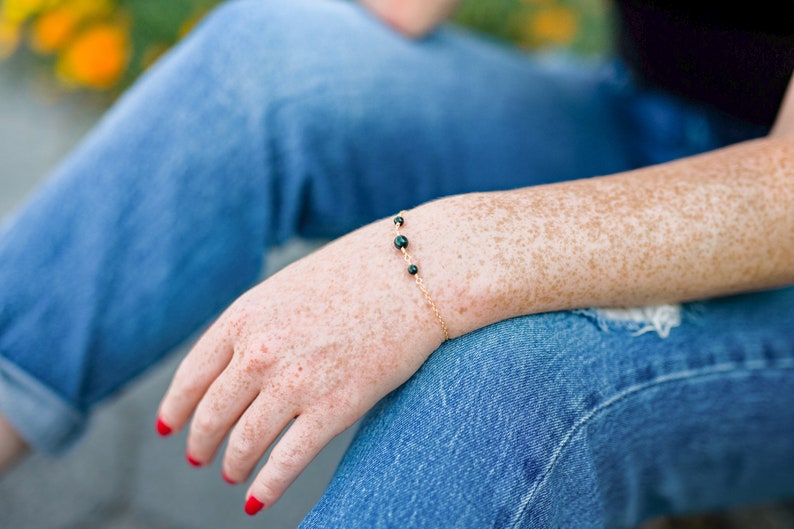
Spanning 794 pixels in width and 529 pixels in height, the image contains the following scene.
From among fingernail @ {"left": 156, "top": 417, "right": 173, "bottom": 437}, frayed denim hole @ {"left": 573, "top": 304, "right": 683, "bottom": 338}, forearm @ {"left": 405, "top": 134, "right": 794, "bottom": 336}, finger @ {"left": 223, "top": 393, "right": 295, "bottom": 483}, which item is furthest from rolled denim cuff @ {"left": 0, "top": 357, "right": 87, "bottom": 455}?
frayed denim hole @ {"left": 573, "top": 304, "right": 683, "bottom": 338}

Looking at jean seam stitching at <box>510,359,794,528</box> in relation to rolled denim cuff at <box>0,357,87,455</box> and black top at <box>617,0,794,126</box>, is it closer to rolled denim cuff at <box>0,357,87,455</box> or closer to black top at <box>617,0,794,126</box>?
black top at <box>617,0,794,126</box>

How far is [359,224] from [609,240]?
0.45 meters

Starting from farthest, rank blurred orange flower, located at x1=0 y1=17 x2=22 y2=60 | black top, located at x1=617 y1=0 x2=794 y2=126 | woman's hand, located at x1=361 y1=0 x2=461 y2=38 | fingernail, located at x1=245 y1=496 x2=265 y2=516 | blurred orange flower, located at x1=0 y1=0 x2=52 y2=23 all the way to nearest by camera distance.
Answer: blurred orange flower, located at x1=0 y1=17 x2=22 y2=60 → blurred orange flower, located at x1=0 y1=0 x2=52 y2=23 → woman's hand, located at x1=361 y1=0 x2=461 y2=38 → black top, located at x1=617 y1=0 x2=794 y2=126 → fingernail, located at x1=245 y1=496 x2=265 y2=516

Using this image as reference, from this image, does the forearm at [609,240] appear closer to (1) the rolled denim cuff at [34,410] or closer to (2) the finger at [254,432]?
(2) the finger at [254,432]

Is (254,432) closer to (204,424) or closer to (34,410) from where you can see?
(204,424)

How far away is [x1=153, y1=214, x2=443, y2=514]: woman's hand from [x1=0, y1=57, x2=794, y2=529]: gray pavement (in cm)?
68

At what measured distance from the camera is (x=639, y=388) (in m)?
0.77

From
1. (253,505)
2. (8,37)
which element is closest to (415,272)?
(253,505)

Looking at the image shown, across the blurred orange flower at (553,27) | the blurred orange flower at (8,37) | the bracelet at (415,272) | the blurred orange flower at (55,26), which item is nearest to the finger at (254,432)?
the bracelet at (415,272)

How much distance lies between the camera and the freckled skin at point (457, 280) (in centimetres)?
70

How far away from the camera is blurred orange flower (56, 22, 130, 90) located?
85.3 inches

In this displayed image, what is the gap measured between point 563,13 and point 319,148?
148cm

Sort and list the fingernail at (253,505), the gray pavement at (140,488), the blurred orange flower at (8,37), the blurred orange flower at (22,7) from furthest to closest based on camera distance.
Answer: the blurred orange flower at (8,37) → the blurred orange flower at (22,7) → the gray pavement at (140,488) → the fingernail at (253,505)

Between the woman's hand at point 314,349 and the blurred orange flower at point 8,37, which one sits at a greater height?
the blurred orange flower at point 8,37
